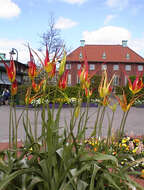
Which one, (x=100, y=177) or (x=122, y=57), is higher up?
(x=122, y=57)

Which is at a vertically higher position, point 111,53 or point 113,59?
point 111,53

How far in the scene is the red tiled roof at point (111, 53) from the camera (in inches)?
1809

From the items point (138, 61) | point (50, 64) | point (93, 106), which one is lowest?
point (93, 106)

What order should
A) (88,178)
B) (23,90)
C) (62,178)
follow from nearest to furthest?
(62,178) < (88,178) < (23,90)

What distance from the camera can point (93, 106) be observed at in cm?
1664

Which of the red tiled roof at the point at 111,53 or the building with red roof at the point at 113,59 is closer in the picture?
the building with red roof at the point at 113,59

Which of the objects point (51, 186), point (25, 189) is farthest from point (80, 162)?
point (25, 189)

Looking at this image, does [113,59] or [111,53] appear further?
[111,53]

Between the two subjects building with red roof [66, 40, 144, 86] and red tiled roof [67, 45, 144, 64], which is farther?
red tiled roof [67, 45, 144, 64]

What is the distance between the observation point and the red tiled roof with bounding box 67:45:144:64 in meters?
45.9

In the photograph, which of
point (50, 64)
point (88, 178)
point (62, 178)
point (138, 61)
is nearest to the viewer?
point (50, 64)

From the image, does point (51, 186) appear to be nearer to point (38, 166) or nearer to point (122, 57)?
point (38, 166)

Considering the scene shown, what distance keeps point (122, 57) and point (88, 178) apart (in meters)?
47.5

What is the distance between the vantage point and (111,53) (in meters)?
47.6
